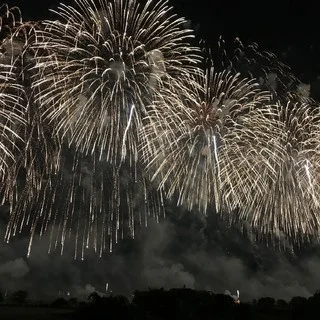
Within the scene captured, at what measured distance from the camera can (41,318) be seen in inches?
1216

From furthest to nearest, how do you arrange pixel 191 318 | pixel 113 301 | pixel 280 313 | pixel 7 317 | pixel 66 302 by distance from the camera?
pixel 280 313 < pixel 66 302 < pixel 191 318 < pixel 113 301 < pixel 7 317

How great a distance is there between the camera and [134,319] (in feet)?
101

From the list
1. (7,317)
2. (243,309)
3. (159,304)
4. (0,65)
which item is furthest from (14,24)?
(243,309)

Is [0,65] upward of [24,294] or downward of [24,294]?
upward

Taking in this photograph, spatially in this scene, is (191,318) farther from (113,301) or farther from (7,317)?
(7,317)

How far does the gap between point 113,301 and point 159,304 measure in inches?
272

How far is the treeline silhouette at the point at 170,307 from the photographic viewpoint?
1235 inches

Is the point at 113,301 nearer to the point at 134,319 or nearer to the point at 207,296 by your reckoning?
the point at 134,319

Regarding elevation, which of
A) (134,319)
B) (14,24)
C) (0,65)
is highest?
(14,24)

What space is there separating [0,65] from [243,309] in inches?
1164

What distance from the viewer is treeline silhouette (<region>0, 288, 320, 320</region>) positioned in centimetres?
3136

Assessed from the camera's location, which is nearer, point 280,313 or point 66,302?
point 66,302

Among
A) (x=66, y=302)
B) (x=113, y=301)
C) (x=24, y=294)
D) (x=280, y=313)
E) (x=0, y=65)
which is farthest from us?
(x=280, y=313)

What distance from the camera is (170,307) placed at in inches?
1481
